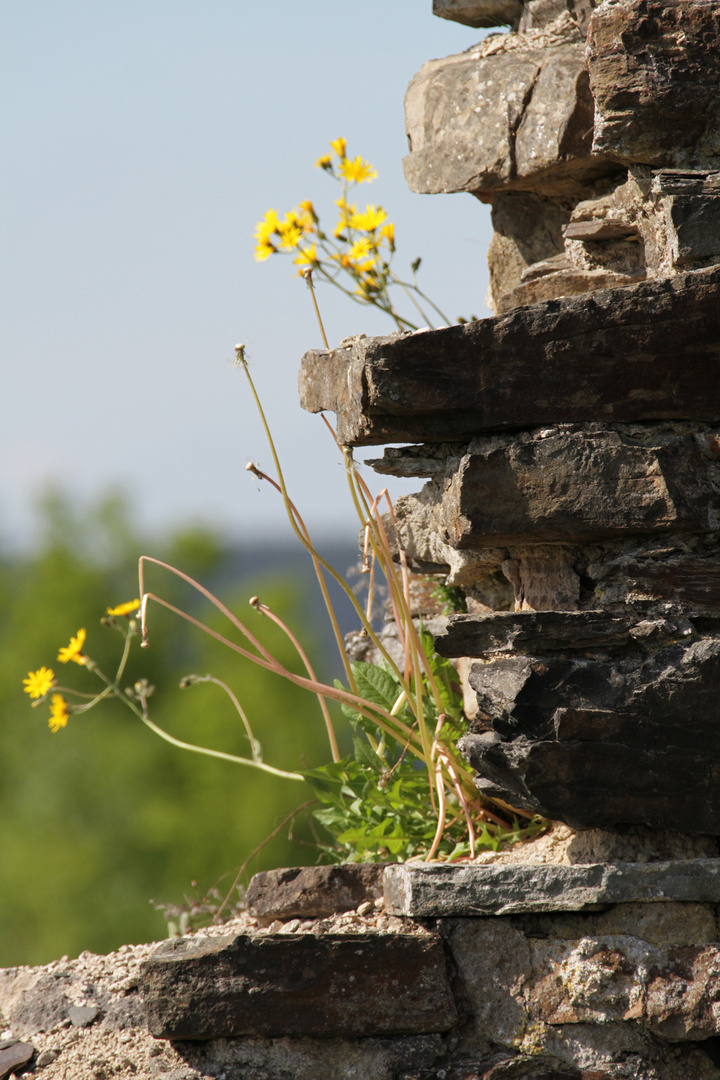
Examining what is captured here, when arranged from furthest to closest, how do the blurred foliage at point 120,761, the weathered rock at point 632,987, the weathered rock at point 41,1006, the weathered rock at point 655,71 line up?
the blurred foliage at point 120,761
the weathered rock at point 41,1006
the weathered rock at point 655,71
the weathered rock at point 632,987

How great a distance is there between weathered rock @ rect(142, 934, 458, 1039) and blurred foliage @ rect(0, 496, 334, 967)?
8229 millimetres

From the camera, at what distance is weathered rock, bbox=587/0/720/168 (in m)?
1.68

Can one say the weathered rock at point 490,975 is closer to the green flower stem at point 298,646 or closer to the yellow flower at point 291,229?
the green flower stem at point 298,646

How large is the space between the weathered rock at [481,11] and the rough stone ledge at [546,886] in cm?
225

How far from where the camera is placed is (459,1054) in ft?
5.18

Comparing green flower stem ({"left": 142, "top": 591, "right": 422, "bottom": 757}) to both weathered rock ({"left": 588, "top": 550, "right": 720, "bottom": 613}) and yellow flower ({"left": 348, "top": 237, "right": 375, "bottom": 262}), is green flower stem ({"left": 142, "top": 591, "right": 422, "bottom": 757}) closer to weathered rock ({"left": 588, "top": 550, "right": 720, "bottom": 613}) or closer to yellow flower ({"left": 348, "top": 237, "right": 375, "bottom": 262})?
weathered rock ({"left": 588, "top": 550, "right": 720, "bottom": 613})

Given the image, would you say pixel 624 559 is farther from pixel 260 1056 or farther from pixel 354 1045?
pixel 260 1056

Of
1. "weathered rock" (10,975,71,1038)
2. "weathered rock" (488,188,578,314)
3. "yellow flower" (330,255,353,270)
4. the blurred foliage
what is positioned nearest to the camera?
"weathered rock" (10,975,71,1038)

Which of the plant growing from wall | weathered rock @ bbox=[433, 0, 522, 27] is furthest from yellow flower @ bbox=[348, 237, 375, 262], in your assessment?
weathered rock @ bbox=[433, 0, 522, 27]

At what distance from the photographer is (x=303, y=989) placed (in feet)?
5.12

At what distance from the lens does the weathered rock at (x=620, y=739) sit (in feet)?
5.02

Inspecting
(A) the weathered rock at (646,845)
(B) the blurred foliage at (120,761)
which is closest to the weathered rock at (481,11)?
(A) the weathered rock at (646,845)

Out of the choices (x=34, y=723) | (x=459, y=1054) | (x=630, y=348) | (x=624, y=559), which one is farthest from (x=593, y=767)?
(x=34, y=723)

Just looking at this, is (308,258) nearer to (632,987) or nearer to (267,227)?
(267,227)
